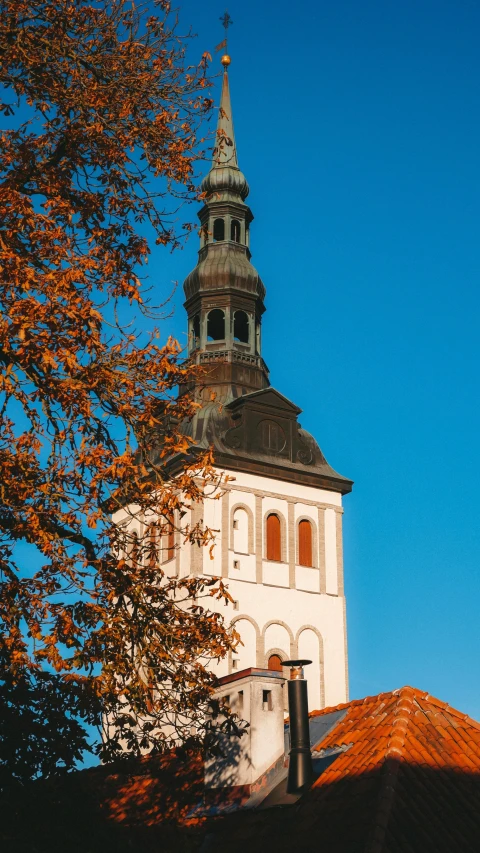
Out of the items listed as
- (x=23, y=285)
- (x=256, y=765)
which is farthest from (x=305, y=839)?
(x=23, y=285)

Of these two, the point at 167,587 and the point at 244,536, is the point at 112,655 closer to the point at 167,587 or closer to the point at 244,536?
the point at 167,587

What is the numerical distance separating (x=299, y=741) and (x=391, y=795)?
271cm

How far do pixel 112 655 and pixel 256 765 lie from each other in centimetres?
580

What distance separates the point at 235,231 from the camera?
170 feet

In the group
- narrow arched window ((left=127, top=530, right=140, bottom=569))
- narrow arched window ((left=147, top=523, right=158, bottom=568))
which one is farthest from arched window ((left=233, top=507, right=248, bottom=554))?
narrow arched window ((left=127, top=530, right=140, bottom=569))

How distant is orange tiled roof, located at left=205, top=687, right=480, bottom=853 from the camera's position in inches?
531

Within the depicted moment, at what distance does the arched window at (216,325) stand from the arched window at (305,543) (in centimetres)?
794

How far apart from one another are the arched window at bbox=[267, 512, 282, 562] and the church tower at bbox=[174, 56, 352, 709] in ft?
0.12

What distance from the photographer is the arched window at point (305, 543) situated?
45856 millimetres

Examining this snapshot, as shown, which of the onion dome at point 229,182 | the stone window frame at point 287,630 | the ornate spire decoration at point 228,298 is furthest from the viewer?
the onion dome at point 229,182

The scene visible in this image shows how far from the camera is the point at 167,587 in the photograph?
12469 mm

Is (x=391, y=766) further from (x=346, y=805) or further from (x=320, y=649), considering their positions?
(x=320, y=649)

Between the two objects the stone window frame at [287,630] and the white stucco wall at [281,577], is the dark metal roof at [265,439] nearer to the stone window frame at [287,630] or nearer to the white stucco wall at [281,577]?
the white stucco wall at [281,577]

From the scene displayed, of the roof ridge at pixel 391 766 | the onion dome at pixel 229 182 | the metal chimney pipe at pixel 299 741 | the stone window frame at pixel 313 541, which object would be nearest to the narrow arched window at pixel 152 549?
the roof ridge at pixel 391 766
